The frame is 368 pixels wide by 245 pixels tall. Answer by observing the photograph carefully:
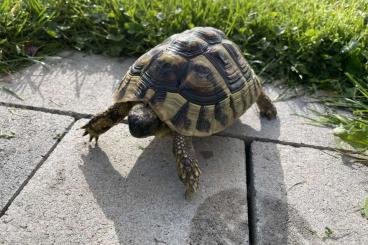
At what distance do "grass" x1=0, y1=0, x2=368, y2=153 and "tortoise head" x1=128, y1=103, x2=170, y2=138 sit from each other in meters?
1.36

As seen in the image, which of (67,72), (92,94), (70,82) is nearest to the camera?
(92,94)

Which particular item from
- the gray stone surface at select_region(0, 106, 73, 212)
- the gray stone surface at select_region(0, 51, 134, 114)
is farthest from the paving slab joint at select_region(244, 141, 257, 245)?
the gray stone surface at select_region(0, 106, 73, 212)

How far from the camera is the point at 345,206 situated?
7.49ft

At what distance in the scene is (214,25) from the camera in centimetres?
363

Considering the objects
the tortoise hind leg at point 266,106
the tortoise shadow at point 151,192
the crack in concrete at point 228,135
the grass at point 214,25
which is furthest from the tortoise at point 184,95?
the grass at point 214,25

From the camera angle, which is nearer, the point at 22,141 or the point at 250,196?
the point at 250,196

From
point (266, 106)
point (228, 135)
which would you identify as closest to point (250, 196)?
point (228, 135)

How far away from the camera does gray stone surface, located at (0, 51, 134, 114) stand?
291 cm

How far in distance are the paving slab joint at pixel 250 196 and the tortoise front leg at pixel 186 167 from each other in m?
0.31

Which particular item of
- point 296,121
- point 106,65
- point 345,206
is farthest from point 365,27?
point 106,65

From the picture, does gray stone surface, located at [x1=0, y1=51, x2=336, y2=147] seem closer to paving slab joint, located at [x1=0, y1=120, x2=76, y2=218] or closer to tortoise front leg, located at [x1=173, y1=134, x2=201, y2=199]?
paving slab joint, located at [x1=0, y1=120, x2=76, y2=218]

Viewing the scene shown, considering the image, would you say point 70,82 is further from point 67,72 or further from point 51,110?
point 51,110

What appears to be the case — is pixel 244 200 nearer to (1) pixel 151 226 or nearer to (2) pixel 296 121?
(1) pixel 151 226

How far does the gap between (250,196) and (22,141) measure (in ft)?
4.47
